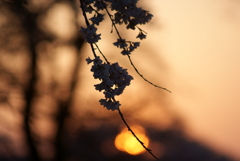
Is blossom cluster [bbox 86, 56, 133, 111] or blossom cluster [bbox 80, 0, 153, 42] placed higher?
blossom cluster [bbox 80, 0, 153, 42]

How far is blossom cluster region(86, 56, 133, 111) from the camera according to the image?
1.83 m

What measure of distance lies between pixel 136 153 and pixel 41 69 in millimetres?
7113

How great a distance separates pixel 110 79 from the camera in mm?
1913

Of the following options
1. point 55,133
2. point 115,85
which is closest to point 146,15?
point 115,85

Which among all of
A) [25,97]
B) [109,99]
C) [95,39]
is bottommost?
[109,99]

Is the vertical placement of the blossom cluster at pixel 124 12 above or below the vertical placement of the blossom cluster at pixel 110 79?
above

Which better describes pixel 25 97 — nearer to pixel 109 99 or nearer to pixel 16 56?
pixel 16 56

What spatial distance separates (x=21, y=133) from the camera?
8203 mm

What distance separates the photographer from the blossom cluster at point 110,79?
6.01 ft

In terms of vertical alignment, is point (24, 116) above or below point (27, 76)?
below

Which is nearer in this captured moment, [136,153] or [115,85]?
[115,85]

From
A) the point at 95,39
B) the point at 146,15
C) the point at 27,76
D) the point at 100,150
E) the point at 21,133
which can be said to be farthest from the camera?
the point at 100,150

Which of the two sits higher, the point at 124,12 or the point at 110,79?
the point at 124,12

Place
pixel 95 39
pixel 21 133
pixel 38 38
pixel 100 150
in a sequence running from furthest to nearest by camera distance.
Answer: pixel 100 150, pixel 21 133, pixel 38 38, pixel 95 39
